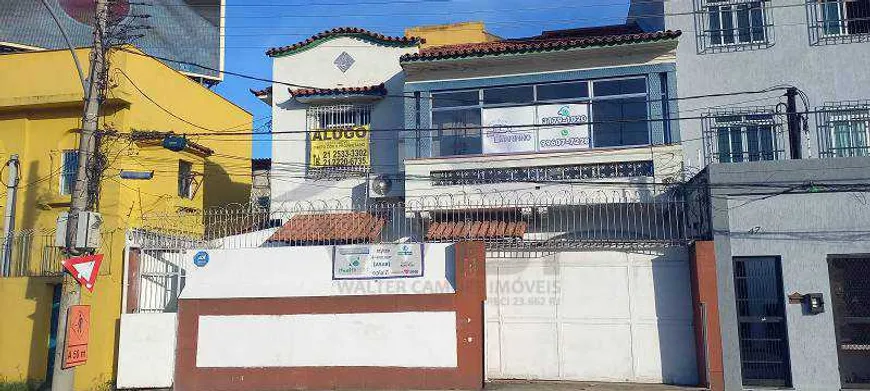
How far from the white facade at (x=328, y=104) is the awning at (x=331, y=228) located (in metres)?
1.89

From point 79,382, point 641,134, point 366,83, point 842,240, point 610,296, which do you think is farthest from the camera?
point 366,83

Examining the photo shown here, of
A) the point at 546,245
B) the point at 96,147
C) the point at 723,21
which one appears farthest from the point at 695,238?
the point at 96,147

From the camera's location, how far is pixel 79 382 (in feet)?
40.7

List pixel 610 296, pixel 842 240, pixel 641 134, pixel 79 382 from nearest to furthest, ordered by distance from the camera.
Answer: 1. pixel 842 240
2. pixel 610 296
3. pixel 79 382
4. pixel 641 134

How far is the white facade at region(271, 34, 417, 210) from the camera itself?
634 inches

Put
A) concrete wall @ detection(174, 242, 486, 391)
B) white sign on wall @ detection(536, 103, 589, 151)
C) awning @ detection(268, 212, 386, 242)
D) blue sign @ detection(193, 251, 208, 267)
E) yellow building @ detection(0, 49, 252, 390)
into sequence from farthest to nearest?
white sign on wall @ detection(536, 103, 589, 151) < awning @ detection(268, 212, 386, 242) < yellow building @ detection(0, 49, 252, 390) < blue sign @ detection(193, 251, 208, 267) < concrete wall @ detection(174, 242, 486, 391)

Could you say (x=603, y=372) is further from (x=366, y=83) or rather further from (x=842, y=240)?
(x=366, y=83)

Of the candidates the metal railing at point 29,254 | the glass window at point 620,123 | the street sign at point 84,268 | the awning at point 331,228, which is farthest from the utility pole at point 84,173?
the glass window at point 620,123

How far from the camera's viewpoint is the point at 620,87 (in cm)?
1383

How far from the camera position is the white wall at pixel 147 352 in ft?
39.5

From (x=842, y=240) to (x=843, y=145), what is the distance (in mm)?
4031

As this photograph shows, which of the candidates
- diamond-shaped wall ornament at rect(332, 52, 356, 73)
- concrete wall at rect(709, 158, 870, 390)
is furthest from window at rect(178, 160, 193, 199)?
concrete wall at rect(709, 158, 870, 390)

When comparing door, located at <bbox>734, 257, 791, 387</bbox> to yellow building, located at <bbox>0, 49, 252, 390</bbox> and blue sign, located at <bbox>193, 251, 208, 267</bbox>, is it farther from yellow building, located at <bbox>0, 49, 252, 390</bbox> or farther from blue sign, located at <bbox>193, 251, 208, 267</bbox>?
yellow building, located at <bbox>0, 49, 252, 390</bbox>

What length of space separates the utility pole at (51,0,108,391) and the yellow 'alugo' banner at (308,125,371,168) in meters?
5.64
